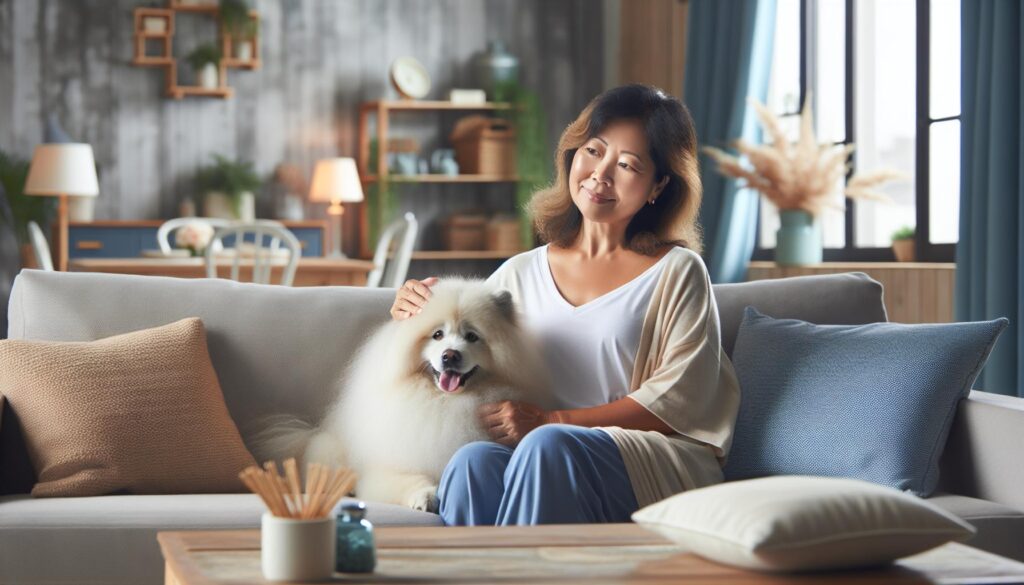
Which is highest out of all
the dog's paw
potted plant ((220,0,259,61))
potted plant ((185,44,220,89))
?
potted plant ((220,0,259,61))

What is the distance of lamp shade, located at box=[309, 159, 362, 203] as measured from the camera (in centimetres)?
638

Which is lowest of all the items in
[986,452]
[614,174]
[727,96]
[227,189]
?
[986,452]

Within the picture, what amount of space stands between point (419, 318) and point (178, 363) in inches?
17.9

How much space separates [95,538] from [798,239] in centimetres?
303

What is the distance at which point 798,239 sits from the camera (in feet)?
14.2

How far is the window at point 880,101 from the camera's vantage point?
4266 mm

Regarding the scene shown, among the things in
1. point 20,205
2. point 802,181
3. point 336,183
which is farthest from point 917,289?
point 20,205

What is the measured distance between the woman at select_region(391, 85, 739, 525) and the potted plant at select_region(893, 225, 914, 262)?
2.32 meters

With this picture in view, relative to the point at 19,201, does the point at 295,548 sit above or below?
below

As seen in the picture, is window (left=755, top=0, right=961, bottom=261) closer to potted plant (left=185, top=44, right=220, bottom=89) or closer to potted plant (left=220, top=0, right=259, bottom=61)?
potted plant (left=220, top=0, right=259, bottom=61)

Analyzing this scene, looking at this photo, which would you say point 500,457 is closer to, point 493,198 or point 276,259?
point 276,259

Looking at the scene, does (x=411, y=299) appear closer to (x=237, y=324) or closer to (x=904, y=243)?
(x=237, y=324)

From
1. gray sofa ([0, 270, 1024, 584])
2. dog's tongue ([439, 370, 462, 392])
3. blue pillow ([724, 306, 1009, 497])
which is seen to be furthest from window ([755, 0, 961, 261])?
dog's tongue ([439, 370, 462, 392])

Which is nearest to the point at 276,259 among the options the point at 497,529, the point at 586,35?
the point at 586,35
